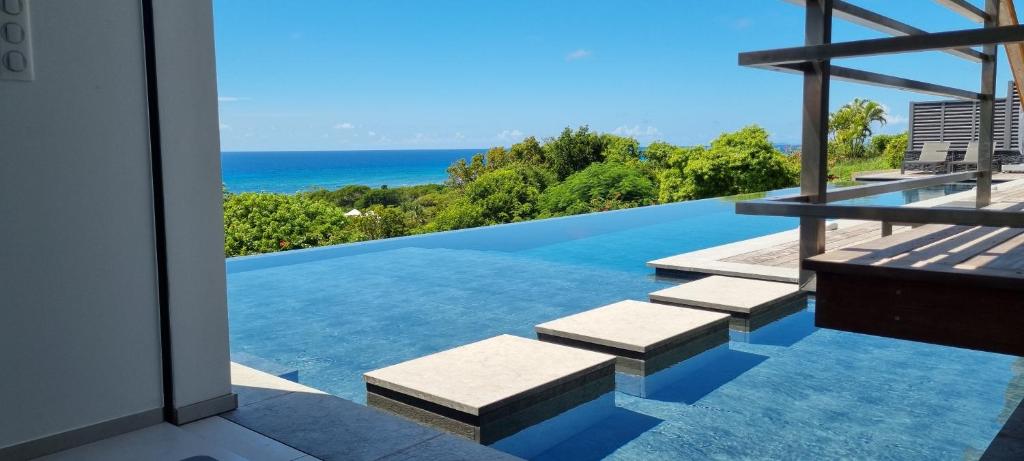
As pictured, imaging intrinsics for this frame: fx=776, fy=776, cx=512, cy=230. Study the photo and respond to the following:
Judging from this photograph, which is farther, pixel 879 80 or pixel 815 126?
pixel 879 80

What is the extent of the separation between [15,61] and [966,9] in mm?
2928

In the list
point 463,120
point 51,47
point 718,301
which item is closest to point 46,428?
point 51,47

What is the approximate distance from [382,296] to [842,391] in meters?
3.71

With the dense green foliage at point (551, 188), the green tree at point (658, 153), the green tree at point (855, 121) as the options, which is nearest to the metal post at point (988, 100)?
the dense green foliage at point (551, 188)

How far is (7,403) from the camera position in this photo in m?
2.31

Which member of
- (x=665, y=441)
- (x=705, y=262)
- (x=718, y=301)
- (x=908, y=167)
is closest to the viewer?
(x=665, y=441)

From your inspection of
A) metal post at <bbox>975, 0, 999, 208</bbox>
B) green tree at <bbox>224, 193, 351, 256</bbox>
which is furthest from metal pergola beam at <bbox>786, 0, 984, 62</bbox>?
green tree at <bbox>224, 193, 351, 256</bbox>

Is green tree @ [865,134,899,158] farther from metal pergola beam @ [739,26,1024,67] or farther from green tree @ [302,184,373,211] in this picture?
metal pergola beam @ [739,26,1024,67]

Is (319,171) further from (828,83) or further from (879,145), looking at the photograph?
(828,83)

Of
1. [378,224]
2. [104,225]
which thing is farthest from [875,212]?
[378,224]

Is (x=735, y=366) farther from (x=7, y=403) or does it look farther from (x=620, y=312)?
(x=7, y=403)

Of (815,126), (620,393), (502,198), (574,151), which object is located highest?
(574,151)

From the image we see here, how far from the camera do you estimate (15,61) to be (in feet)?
7.40

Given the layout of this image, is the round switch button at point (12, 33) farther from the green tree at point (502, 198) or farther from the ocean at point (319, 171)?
the ocean at point (319, 171)
